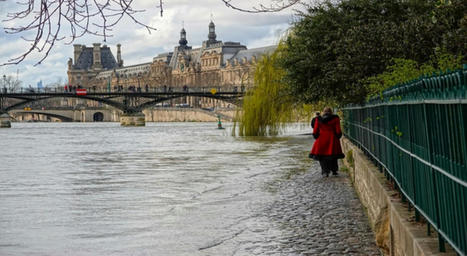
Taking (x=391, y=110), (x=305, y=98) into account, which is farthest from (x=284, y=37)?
(x=391, y=110)

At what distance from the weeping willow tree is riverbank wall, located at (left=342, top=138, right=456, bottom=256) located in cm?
2838

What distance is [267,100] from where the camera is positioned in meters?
39.1

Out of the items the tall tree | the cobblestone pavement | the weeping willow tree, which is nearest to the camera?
the cobblestone pavement

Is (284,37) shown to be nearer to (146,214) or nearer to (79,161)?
(79,161)

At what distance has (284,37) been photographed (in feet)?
127

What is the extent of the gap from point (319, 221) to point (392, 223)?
3.48 meters

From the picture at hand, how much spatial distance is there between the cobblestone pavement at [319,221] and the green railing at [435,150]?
107cm

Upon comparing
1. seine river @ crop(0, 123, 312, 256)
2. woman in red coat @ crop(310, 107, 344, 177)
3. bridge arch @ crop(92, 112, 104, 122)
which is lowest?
seine river @ crop(0, 123, 312, 256)

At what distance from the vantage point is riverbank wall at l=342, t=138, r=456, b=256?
4.68 meters

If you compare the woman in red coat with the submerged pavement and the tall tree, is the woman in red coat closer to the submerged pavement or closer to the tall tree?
the submerged pavement

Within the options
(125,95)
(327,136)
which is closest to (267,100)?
(327,136)

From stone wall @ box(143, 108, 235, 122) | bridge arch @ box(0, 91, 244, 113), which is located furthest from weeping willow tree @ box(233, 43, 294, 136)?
stone wall @ box(143, 108, 235, 122)

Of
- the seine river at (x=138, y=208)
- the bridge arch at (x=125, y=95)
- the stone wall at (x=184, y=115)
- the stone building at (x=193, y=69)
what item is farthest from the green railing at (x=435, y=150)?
the stone building at (x=193, y=69)

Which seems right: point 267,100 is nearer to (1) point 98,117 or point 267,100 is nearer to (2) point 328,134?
(2) point 328,134
